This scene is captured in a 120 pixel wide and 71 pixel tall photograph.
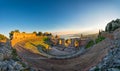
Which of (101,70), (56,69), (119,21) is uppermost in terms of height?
(119,21)

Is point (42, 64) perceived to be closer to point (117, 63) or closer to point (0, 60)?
point (0, 60)

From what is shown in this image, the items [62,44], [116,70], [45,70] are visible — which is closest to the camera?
[116,70]

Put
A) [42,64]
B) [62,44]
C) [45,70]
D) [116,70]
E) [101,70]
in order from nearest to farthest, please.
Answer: [116,70], [101,70], [45,70], [42,64], [62,44]

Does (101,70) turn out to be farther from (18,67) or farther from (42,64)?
(42,64)

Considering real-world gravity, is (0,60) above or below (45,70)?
above

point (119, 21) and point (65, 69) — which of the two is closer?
point (65, 69)

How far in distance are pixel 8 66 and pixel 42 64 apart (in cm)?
1814

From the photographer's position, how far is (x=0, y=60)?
143 feet

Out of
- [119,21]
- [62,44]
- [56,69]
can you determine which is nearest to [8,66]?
[56,69]

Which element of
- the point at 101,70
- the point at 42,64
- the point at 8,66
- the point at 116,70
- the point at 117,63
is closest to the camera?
the point at 116,70

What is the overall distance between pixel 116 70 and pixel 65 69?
88.9 feet

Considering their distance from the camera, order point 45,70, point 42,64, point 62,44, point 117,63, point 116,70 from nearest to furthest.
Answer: point 116,70
point 117,63
point 45,70
point 42,64
point 62,44

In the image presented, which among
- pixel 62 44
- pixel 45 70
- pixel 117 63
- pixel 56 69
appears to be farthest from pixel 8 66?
pixel 62 44

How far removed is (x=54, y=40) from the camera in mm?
136625
